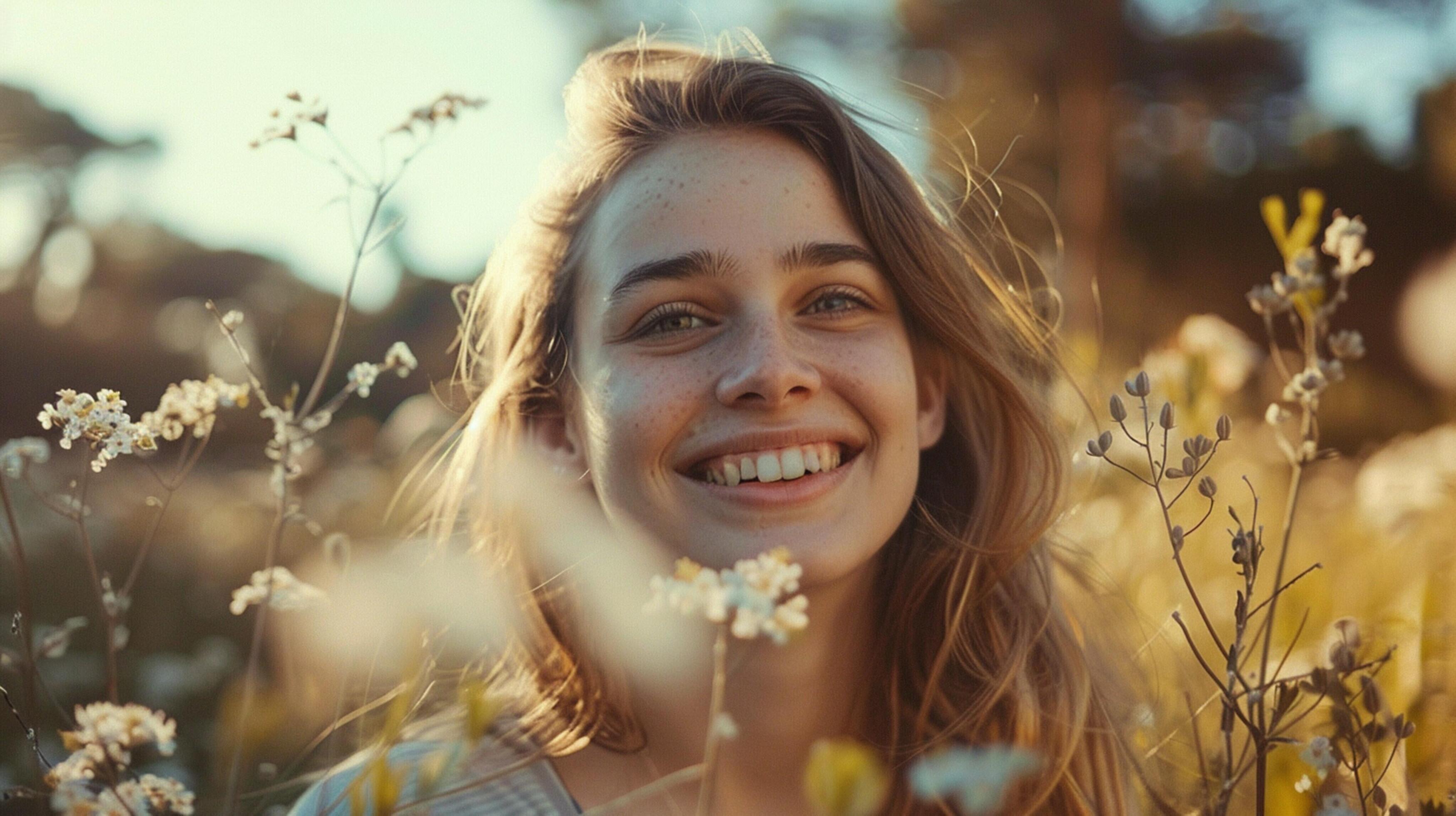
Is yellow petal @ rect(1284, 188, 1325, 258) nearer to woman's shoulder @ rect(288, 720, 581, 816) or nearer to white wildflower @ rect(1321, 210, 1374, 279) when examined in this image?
white wildflower @ rect(1321, 210, 1374, 279)

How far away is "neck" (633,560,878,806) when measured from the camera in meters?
1.95

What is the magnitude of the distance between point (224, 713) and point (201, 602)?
10.4 ft

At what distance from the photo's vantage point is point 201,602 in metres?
3.88

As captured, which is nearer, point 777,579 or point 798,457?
point 777,579

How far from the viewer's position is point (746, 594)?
79 centimetres

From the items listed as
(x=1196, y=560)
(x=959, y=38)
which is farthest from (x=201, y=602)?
(x=959, y=38)

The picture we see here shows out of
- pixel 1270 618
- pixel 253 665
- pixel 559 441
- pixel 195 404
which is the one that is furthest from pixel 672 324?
pixel 1270 618

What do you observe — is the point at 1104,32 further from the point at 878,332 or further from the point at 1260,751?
the point at 1260,751

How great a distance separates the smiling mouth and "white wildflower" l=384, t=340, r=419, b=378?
0.50m

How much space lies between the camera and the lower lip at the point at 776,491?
1671 mm

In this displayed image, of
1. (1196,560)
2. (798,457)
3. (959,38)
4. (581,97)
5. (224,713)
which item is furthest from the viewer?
(959,38)

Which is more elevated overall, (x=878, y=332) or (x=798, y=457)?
(x=878, y=332)

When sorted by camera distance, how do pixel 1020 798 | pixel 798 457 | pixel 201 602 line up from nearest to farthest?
1. pixel 798 457
2. pixel 1020 798
3. pixel 201 602

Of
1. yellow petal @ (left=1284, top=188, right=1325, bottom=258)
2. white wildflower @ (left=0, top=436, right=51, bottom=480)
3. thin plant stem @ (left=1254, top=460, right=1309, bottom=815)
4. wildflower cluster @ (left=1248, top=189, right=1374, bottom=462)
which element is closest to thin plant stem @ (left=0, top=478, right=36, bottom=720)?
white wildflower @ (left=0, top=436, right=51, bottom=480)
